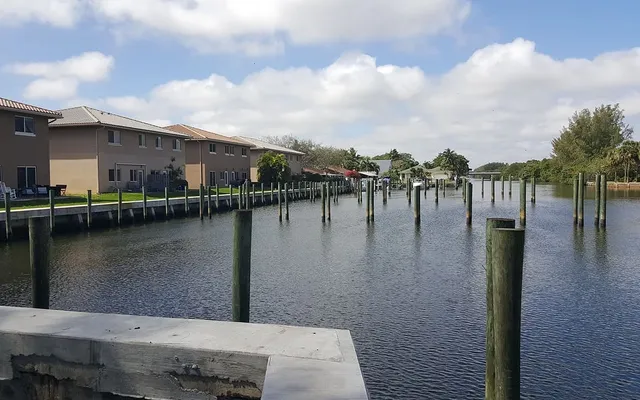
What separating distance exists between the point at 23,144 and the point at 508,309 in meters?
34.4

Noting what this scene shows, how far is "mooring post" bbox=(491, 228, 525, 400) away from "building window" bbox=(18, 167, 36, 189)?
33550mm

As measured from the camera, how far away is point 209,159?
5412cm

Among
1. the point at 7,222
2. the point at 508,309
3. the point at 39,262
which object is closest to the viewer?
the point at 508,309

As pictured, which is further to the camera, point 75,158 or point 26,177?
point 75,158

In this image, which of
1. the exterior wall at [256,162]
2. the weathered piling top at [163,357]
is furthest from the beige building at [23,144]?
the exterior wall at [256,162]

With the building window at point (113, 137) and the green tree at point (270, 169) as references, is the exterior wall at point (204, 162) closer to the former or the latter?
the green tree at point (270, 169)

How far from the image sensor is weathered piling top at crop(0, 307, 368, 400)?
538 centimetres

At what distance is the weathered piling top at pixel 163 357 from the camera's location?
5375mm

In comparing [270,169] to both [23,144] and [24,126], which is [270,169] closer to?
[24,126]

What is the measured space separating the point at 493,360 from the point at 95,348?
168 inches

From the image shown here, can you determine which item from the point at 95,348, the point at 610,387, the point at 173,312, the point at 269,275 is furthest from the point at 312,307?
the point at 95,348

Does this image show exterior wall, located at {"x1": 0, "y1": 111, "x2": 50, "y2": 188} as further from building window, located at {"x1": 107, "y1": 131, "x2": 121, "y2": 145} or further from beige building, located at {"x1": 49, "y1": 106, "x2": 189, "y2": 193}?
building window, located at {"x1": 107, "y1": 131, "x2": 121, "y2": 145}

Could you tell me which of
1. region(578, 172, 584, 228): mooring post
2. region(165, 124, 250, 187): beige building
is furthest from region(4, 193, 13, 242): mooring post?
region(165, 124, 250, 187): beige building

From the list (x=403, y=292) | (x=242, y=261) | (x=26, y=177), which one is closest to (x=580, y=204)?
(x=403, y=292)
